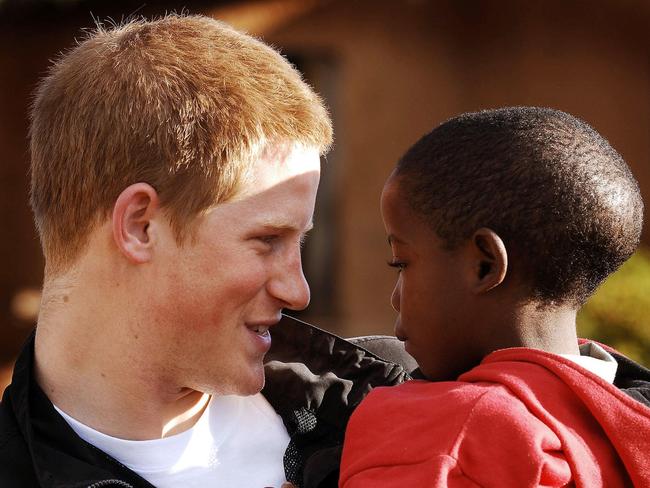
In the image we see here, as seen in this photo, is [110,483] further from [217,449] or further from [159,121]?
[159,121]

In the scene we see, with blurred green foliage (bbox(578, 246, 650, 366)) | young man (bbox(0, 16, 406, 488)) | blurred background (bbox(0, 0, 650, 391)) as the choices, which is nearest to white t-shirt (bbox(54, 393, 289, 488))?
young man (bbox(0, 16, 406, 488))

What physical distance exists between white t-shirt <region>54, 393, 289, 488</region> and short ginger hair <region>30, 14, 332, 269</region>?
0.50 meters

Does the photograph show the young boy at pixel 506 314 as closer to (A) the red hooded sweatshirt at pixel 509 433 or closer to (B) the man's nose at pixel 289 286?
(A) the red hooded sweatshirt at pixel 509 433

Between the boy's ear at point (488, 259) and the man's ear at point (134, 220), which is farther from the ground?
the man's ear at point (134, 220)

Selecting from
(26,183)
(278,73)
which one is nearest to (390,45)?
(26,183)

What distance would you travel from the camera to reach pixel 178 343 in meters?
2.69

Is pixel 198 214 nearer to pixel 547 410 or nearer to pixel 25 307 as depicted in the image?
pixel 547 410

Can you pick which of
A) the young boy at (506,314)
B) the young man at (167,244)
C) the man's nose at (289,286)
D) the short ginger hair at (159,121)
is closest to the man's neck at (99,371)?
the young man at (167,244)

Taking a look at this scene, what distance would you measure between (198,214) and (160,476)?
62 centimetres

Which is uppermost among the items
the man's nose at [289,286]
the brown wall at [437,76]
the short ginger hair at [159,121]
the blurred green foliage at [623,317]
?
the brown wall at [437,76]

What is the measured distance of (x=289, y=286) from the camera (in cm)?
273

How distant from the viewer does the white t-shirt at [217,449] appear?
2.63 metres

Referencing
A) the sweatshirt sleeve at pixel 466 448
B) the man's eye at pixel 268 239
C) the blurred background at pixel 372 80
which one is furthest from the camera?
the blurred background at pixel 372 80

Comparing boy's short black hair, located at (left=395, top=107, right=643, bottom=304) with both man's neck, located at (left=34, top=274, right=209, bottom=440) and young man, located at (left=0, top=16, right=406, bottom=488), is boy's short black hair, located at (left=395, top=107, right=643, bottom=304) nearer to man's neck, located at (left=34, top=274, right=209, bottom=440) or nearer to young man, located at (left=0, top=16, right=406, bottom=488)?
young man, located at (left=0, top=16, right=406, bottom=488)
